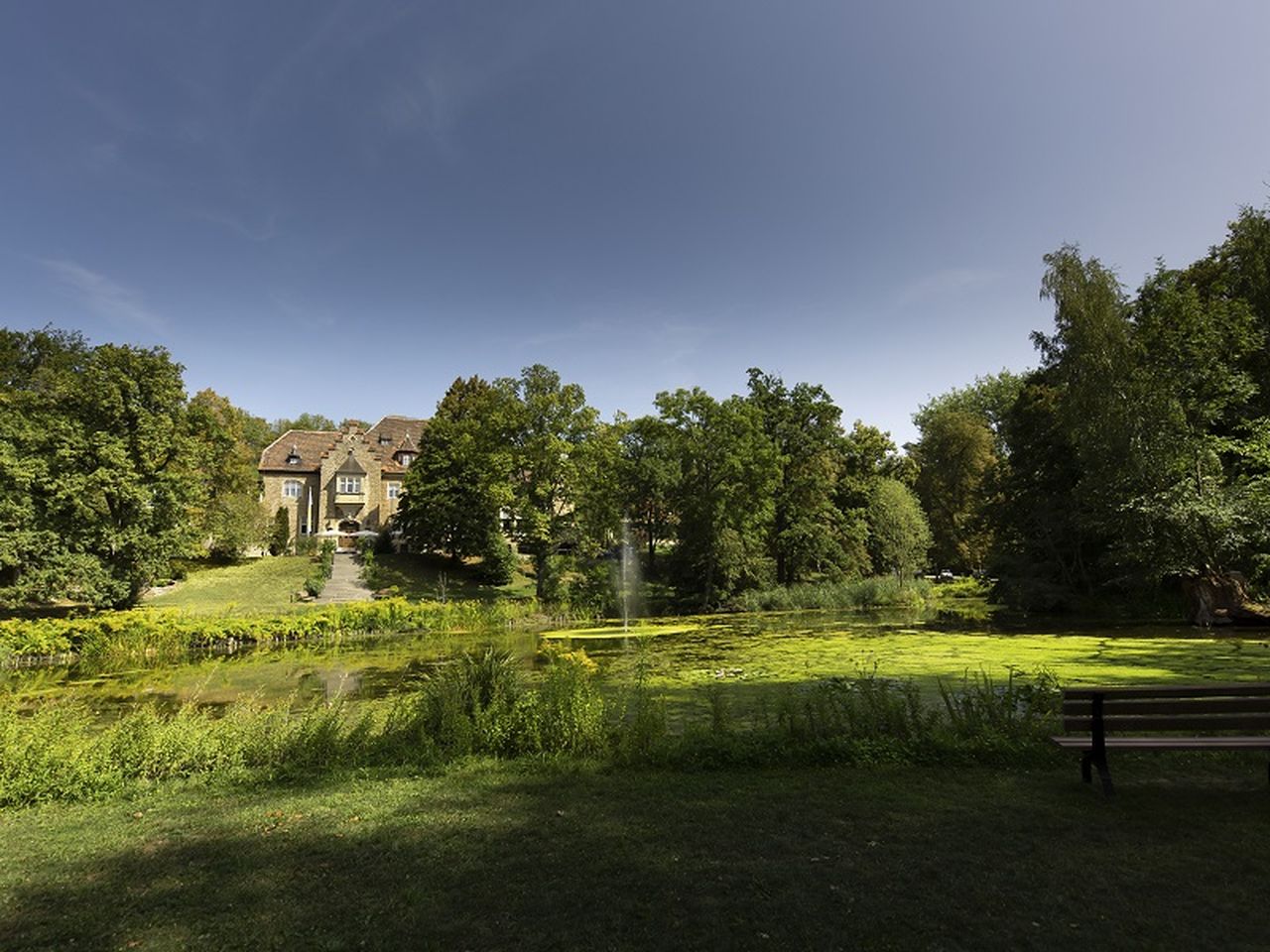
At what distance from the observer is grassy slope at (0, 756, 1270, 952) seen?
3.43 meters

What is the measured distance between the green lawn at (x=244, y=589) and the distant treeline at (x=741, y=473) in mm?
2494

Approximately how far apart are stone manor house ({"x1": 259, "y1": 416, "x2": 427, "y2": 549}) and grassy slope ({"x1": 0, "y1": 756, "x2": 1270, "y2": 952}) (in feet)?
170

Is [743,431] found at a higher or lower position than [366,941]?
higher

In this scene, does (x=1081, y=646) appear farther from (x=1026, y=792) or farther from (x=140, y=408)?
(x=140, y=408)

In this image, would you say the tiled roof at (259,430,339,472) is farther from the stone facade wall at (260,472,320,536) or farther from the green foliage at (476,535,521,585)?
the green foliage at (476,535,521,585)

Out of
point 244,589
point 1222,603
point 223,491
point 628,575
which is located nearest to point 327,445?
point 223,491

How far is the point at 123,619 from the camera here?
22062 millimetres

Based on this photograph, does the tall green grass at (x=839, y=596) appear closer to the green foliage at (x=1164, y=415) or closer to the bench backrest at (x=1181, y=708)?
the green foliage at (x=1164, y=415)

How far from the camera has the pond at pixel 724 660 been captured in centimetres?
1257

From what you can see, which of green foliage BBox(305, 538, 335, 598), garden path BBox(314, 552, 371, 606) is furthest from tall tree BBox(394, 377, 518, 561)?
green foliage BBox(305, 538, 335, 598)

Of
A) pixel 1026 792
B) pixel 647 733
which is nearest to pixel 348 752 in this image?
pixel 647 733

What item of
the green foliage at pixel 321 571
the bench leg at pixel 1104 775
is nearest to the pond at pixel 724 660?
the bench leg at pixel 1104 775

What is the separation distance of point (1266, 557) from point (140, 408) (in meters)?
44.6

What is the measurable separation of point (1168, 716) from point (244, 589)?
40.0 metres
